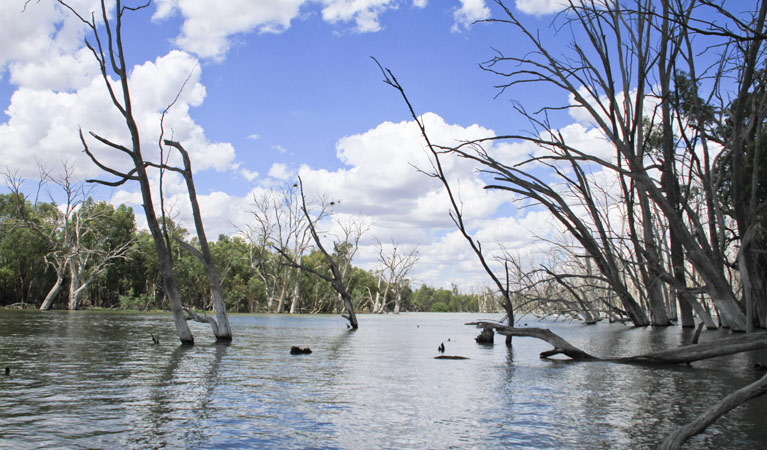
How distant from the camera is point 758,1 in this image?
40.2 ft

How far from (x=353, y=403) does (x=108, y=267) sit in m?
58.8

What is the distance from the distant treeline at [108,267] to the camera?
1918 inches

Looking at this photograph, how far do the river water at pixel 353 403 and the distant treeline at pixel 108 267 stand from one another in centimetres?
3008

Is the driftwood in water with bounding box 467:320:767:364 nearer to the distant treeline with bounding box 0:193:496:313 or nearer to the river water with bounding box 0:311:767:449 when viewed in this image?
the river water with bounding box 0:311:767:449

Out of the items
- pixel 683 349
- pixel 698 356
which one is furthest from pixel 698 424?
pixel 683 349

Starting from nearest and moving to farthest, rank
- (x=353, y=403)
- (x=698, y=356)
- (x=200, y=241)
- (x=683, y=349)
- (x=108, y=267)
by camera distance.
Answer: (x=353, y=403)
(x=698, y=356)
(x=683, y=349)
(x=200, y=241)
(x=108, y=267)

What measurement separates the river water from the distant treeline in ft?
98.7

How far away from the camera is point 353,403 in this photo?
7.01m

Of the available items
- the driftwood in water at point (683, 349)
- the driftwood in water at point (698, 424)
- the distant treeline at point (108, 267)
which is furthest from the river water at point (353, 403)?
the distant treeline at point (108, 267)

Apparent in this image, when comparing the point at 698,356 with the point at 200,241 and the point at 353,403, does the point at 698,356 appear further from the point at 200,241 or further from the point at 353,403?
the point at 200,241

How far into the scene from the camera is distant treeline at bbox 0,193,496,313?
160ft

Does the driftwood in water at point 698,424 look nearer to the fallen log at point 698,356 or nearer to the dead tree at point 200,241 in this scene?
the fallen log at point 698,356

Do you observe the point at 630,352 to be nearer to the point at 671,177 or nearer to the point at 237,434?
the point at 671,177

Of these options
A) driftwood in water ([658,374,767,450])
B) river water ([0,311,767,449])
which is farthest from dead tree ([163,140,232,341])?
driftwood in water ([658,374,767,450])
